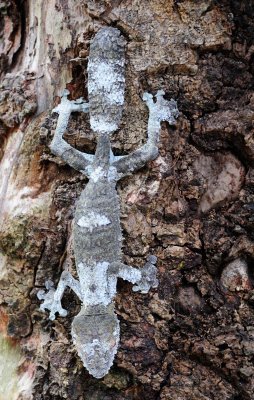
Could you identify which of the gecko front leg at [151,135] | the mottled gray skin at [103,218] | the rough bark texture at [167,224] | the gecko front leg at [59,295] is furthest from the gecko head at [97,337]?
the gecko front leg at [151,135]

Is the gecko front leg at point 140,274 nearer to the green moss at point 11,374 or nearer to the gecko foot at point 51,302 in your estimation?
the gecko foot at point 51,302

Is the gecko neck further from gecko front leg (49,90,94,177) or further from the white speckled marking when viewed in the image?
the white speckled marking

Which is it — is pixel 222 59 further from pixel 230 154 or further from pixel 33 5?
pixel 33 5

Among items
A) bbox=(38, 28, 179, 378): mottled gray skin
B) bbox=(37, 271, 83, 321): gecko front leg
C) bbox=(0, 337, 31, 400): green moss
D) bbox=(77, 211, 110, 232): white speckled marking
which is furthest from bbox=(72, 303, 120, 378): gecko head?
bbox=(0, 337, 31, 400): green moss

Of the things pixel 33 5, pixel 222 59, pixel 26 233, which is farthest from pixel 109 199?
pixel 33 5

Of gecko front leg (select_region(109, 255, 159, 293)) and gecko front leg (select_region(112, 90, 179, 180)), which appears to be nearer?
gecko front leg (select_region(109, 255, 159, 293))

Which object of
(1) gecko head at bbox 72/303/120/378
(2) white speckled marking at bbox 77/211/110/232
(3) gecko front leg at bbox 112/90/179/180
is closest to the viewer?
(1) gecko head at bbox 72/303/120/378
